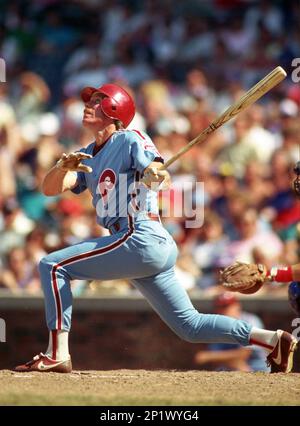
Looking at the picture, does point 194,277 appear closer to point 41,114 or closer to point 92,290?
point 92,290

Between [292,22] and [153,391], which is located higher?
[292,22]

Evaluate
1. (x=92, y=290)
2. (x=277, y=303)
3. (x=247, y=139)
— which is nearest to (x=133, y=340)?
(x=92, y=290)

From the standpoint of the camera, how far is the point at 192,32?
13.0 metres

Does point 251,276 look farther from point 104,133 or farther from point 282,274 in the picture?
point 104,133

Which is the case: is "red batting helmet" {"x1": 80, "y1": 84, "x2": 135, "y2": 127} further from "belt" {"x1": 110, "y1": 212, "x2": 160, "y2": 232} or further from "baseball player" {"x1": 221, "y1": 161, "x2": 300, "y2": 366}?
"baseball player" {"x1": 221, "y1": 161, "x2": 300, "y2": 366}

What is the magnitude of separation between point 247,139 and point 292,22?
7.57ft

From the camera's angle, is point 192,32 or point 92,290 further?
point 192,32

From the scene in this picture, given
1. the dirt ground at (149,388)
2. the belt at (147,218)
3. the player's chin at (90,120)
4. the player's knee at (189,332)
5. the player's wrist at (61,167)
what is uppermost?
the player's chin at (90,120)

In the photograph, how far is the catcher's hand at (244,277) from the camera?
655 cm

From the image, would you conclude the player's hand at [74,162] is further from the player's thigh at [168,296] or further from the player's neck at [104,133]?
the player's thigh at [168,296]

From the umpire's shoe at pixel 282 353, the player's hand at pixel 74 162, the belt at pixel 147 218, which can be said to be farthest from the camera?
the umpire's shoe at pixel 282 353

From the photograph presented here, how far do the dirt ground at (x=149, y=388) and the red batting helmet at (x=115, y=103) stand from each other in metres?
1.56

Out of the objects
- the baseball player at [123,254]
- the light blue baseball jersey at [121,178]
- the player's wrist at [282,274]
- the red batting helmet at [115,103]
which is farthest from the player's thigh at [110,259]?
the red batting helmet at [115,103]

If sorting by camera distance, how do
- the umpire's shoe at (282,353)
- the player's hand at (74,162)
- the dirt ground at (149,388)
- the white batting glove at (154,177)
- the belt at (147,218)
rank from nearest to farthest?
the dirt ground at (149,388) < the white batting glove at (154,177) < the player's hand at (74,162) < the belt at (147,218) < the umpire's shoe at (282,353)
